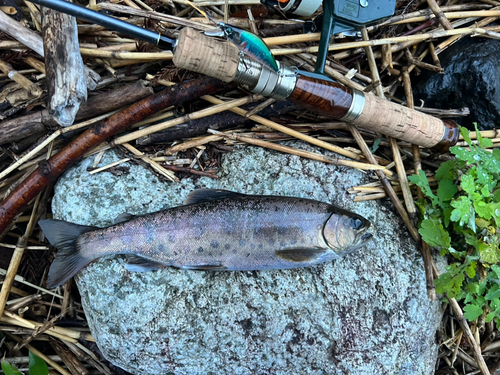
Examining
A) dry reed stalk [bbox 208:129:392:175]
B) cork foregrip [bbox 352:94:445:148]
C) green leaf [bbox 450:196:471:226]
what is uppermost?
cork foregrip [bbox 352:94:445:148]

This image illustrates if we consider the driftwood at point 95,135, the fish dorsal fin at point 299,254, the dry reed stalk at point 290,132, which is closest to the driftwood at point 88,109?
the driftwood at point 95,135

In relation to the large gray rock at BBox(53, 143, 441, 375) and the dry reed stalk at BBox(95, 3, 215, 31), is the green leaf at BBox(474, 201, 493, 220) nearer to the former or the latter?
the large gray rock at BBox(53, 143, 441, 375)

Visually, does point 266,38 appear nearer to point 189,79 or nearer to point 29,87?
point 189,79

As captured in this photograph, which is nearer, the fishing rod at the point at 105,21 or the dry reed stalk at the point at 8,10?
the fishing rod at the point at 105,21

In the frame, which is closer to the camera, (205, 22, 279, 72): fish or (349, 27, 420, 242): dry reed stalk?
(205, 22, 279, 72): fish

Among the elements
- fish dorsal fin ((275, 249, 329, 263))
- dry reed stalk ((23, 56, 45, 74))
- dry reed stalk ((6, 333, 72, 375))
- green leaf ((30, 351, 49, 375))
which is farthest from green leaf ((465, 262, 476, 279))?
dry reed stalk ((23, 56, 45, 74))

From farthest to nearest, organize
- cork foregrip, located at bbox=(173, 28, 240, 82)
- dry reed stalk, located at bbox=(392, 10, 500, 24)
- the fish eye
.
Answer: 1. dry reed stalk, located at bbox=(392, 10, 500, 24)
2. the fish eye
3. cork foregrip, located at bbox=(173, 28, 240, 82)

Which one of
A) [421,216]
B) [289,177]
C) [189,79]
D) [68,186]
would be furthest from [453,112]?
[68,186]

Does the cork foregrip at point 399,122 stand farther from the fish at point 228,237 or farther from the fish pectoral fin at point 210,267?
the fish pectoral fin at point 210,267
